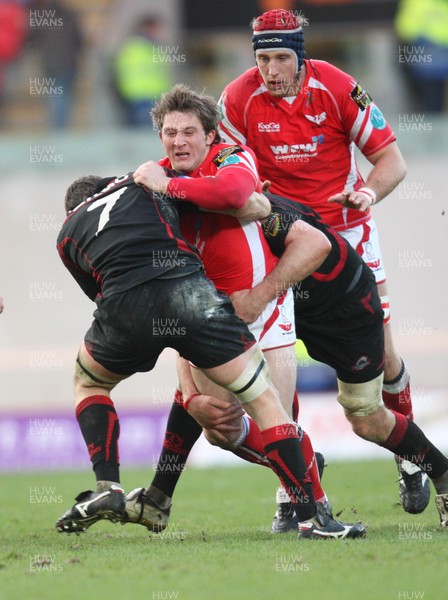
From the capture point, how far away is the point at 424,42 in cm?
1573

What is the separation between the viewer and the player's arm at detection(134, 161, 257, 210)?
5.88 metres

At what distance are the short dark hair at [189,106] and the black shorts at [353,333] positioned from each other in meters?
1.22

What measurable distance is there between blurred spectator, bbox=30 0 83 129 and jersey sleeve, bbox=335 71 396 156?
9.98 m

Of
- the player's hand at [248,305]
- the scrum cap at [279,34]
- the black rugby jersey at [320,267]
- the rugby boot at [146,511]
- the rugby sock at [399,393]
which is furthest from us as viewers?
the rugby sock at [399,393]

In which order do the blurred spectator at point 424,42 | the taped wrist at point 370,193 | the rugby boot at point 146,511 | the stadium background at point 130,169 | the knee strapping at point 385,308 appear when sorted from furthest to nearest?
the stadium background at point 130,169
the blurred spectator at point 424,42
the knee strapping at point 385,308
the taped wrist at point 370,193
the rugby boot at point 146,511

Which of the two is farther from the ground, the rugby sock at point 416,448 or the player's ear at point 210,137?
the player's ear at point 210,137

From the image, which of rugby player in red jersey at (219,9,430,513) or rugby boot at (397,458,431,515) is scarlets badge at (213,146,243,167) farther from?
rugby boot at (397,458,431,515)

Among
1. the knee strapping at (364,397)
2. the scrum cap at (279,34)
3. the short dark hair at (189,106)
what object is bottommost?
the knee strapping at (364,397)

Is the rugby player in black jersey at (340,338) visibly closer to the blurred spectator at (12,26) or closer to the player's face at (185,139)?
the player's face at (185,139)

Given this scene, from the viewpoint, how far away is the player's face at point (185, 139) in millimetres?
6305

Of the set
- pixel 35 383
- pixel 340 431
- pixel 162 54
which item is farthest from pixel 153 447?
pixel 162 54

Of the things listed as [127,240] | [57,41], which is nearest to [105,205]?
[127,240]

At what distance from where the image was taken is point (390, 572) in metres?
5.03

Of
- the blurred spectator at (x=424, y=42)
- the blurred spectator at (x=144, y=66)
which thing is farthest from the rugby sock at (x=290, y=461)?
the blurred spectator at (x=144, y=66)
